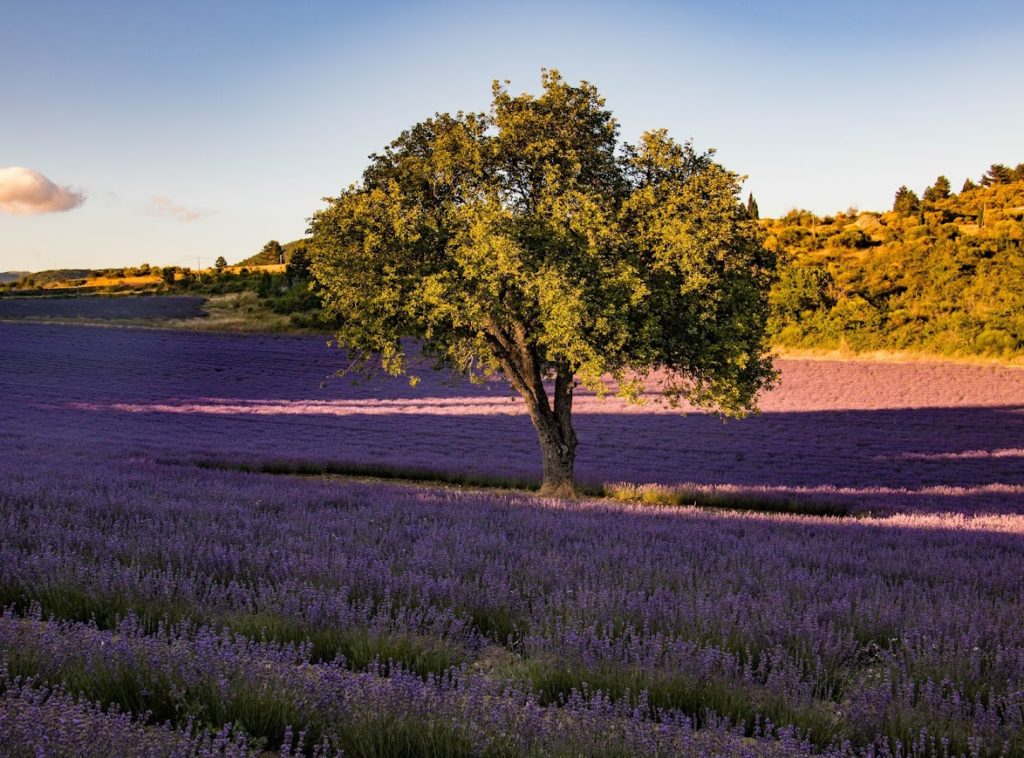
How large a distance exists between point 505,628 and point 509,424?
2562cm

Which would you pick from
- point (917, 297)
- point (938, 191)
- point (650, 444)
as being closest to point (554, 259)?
point (650, 444)

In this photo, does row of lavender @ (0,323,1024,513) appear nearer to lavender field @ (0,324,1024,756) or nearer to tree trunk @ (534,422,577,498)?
tree trunk @ (534,422,577,498)

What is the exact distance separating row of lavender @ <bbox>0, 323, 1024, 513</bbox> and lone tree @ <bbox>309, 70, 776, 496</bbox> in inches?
161

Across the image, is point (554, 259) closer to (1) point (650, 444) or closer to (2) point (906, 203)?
(1) point (650, 444)

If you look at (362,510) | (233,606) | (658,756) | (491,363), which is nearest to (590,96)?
→ (491,363)

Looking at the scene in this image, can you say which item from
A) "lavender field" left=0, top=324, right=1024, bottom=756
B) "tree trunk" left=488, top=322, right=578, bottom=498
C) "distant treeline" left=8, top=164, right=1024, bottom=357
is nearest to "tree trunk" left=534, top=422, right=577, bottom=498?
"tree trunk" left=488, top=322, right=578, bottom=498

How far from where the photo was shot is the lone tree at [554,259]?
1302 cm

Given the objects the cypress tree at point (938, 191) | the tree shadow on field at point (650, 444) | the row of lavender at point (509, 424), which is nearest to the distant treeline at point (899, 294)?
the row of lavender at point (509, 424)

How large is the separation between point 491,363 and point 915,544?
8595 mm

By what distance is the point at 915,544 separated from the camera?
8445mm

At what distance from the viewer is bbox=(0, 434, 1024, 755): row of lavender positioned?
297cm

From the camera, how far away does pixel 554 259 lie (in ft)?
42.6

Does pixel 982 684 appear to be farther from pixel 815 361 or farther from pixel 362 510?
pixel 815 361

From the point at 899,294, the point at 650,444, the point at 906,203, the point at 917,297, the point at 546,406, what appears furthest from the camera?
the point at 906,203
